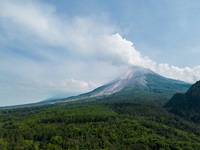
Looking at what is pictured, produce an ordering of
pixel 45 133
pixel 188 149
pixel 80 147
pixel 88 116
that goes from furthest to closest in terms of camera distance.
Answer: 1. pixel 88 116
2. pixel 45 133
3. pixel 80 147
4. pixel 188 149

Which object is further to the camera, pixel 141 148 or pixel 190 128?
pixel 190 128

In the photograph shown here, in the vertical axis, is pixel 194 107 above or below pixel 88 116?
below

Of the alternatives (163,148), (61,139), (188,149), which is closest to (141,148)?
(163,148)

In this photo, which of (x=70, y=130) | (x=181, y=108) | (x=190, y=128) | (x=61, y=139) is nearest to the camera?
(x=61, y=139)

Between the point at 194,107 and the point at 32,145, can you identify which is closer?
the point at 32,145

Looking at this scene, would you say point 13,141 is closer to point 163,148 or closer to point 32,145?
point 32,145

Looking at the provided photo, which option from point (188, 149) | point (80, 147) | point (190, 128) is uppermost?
point (80, 147)

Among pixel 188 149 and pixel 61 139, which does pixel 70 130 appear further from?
pixel 188 149

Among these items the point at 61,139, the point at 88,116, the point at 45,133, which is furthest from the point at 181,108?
the point at 45,133

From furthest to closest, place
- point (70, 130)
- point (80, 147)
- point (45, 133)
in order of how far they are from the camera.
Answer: point (70, 130)
point (45, 133)
point (80, 147)
